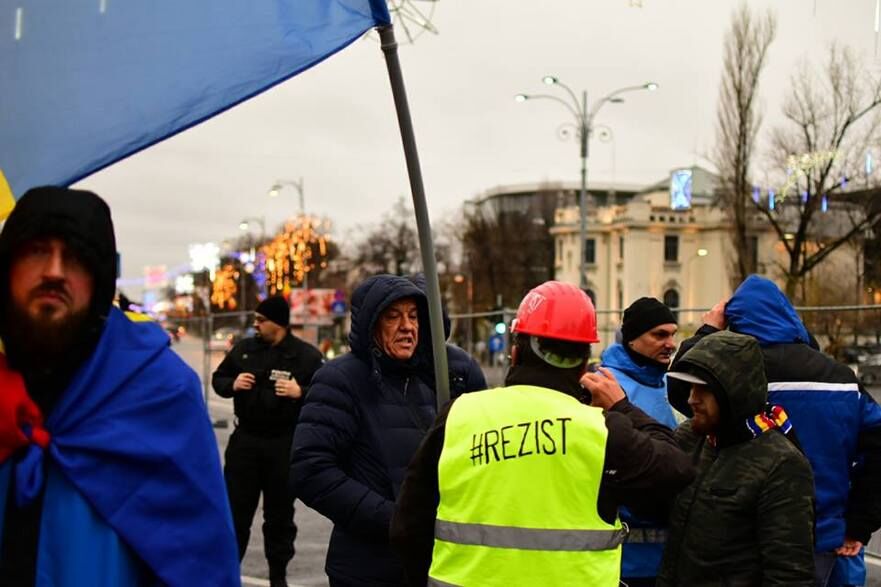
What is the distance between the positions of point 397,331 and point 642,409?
Result: 1.12m

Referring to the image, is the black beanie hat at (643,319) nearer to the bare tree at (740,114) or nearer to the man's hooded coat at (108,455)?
the man's hooded coat at (108,455)

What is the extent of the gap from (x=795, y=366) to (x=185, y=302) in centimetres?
11652

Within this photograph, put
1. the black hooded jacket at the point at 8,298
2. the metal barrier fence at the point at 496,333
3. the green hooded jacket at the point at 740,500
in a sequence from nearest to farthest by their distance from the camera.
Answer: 1. the black hooded jacket at the point at 8,298
2. the green hooded jacket at the point at 740,500
3. the metal barrier fence at the point at 496,333

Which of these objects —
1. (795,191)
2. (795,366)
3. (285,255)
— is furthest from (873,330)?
(285,255)

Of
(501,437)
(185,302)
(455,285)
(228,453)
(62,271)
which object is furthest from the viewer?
(185,302)

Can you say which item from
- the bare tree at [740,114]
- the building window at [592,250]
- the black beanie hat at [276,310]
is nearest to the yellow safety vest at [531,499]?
the black beanie hat at [276,310]

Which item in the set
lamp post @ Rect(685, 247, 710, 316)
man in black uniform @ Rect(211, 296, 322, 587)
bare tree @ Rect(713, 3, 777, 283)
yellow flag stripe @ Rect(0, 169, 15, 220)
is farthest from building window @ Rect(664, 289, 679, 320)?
yellow flag stripe @ Rect(0, 169, 15, 220)

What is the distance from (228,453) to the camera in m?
7.21

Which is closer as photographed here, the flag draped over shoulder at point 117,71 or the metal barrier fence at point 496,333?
the flag draped over shoulder at point 117,71

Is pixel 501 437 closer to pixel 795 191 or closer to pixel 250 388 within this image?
pixel 250 388

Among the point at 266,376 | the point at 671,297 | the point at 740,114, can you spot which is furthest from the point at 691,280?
the point at 266,376

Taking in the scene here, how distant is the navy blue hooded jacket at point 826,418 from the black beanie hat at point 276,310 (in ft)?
12.9

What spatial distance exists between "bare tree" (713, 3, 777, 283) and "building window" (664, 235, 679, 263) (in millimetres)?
45816

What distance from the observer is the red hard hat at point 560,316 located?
2.86 metres
